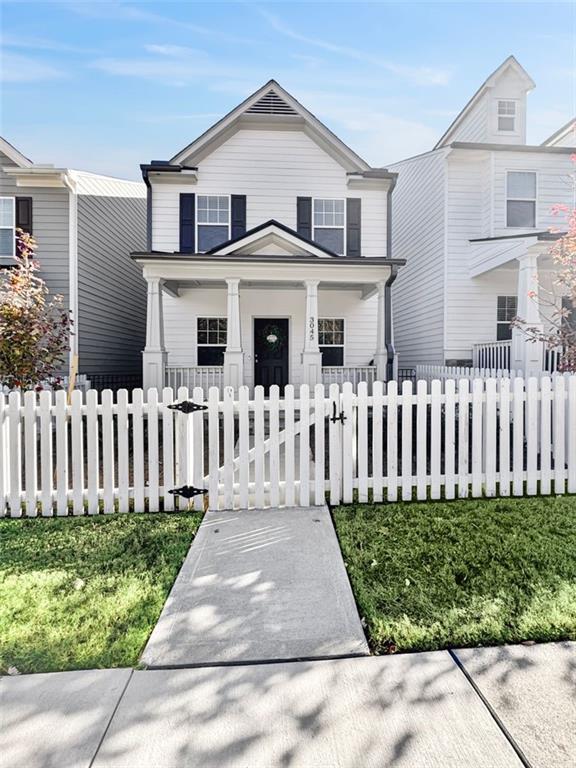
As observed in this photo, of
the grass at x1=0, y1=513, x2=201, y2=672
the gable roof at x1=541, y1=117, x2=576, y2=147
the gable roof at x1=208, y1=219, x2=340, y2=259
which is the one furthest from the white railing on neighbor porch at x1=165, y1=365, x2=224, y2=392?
the gable roof at x1=541, y1=117, x2=576, y2=147

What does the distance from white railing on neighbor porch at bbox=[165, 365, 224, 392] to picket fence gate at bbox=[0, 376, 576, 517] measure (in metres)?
6.01

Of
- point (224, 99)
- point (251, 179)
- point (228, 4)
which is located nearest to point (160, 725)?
point (228, 4)

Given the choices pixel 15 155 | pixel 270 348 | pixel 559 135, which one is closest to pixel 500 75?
pixel 559 135

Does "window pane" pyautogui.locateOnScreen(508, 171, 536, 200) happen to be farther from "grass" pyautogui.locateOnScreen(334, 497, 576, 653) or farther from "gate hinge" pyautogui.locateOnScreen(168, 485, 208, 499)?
"gate hinge" pyautogui.locateOnScreen(168, 485, 208, 499)

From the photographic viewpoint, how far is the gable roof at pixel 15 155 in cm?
1091

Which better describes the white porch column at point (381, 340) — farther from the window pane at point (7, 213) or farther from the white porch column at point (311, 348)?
the window pane at point (7, 213)

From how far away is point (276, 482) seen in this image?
450cm

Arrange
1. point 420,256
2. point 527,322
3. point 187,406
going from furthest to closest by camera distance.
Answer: point 420,256, point 527,322, point 187,406

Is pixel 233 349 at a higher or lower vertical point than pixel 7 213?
lower

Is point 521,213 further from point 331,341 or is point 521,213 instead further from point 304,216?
point 331,341

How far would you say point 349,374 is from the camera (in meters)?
11.2

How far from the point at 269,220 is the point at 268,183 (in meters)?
1.57

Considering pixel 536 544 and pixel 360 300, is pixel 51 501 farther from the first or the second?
pixel 360 300

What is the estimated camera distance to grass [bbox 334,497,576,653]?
8.12 feet
